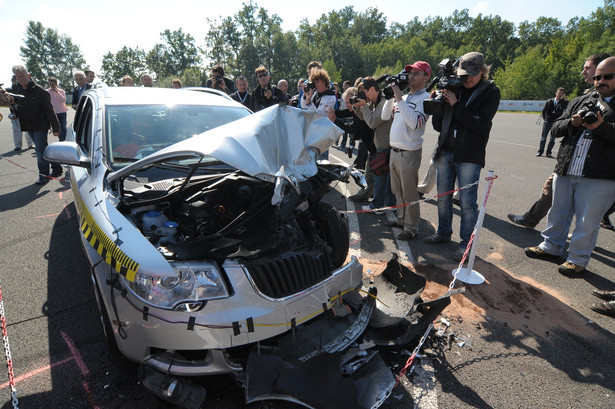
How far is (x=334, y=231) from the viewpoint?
8.80 feet

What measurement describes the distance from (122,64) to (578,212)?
97616 mm

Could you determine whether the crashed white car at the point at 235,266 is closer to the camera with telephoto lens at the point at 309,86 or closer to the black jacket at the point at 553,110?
the camera with telephoto lens at the point at 309,86

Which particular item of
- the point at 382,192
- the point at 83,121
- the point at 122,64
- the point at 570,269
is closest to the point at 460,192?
the point at 570,269

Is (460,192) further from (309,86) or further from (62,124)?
(62,124)

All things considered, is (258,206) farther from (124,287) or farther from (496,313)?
(496,313)

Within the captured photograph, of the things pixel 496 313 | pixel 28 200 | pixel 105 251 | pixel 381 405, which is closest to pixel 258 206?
pixel 105 251

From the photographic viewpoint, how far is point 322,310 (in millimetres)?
2195

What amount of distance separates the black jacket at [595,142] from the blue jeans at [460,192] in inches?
36.1

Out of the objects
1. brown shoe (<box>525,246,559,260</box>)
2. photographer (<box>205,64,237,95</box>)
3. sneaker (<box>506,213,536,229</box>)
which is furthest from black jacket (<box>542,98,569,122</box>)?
photographer (<box>205,64,237,95</box>)

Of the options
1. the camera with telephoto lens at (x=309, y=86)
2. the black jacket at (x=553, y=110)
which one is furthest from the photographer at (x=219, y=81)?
the black jacket at (x=553, y=110)

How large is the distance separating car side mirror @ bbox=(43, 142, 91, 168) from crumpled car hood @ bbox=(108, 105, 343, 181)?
2.30 ft

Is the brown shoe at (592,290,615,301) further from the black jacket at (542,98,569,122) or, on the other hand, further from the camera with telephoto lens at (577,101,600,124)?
the black jacket at (542,98,569,122)

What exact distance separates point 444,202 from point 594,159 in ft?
5.02

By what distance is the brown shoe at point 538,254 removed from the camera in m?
4.02
